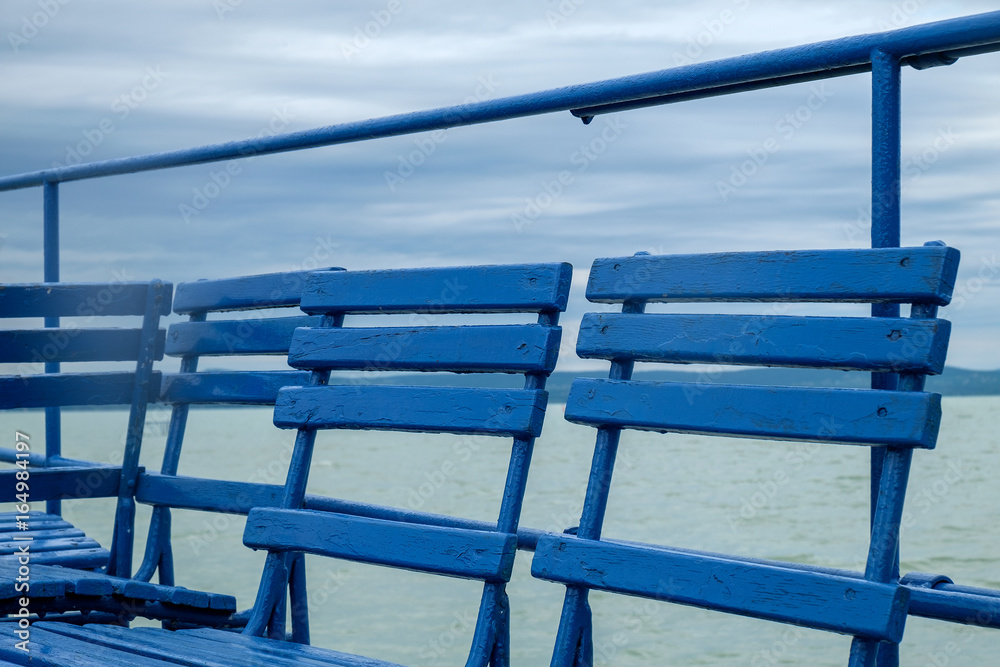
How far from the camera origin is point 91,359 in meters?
2.71

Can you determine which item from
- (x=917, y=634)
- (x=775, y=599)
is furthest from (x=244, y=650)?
(x=917, y=634)

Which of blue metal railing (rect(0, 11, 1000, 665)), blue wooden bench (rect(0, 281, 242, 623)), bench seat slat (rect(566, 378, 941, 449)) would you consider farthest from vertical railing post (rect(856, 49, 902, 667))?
blue wooden bench (rect(0, 281, 242, 623))

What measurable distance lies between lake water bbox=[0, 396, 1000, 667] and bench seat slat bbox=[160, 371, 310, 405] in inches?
7.0

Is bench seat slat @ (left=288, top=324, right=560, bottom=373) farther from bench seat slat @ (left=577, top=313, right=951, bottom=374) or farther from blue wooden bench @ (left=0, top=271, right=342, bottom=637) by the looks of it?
blue wooden bench @ (left=0, top=271, right=342, bottom=637)

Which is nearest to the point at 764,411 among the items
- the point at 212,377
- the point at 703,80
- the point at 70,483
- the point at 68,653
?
the point at 703,80

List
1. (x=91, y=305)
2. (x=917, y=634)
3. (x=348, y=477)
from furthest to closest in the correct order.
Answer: (x=348, y=477) < (x=917, y=634) < (x=91, y=305)

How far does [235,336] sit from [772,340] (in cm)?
151

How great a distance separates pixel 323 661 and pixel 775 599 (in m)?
0.68

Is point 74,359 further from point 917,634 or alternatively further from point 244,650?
point 917,634

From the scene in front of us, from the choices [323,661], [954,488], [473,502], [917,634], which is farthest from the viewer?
[954,488]

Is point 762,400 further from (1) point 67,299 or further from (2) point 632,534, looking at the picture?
(2) point 632,534

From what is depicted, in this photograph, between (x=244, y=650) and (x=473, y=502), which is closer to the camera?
(x=244, y=650)

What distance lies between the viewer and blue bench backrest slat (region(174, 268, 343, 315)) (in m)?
2.46

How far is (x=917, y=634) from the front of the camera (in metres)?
21.0
